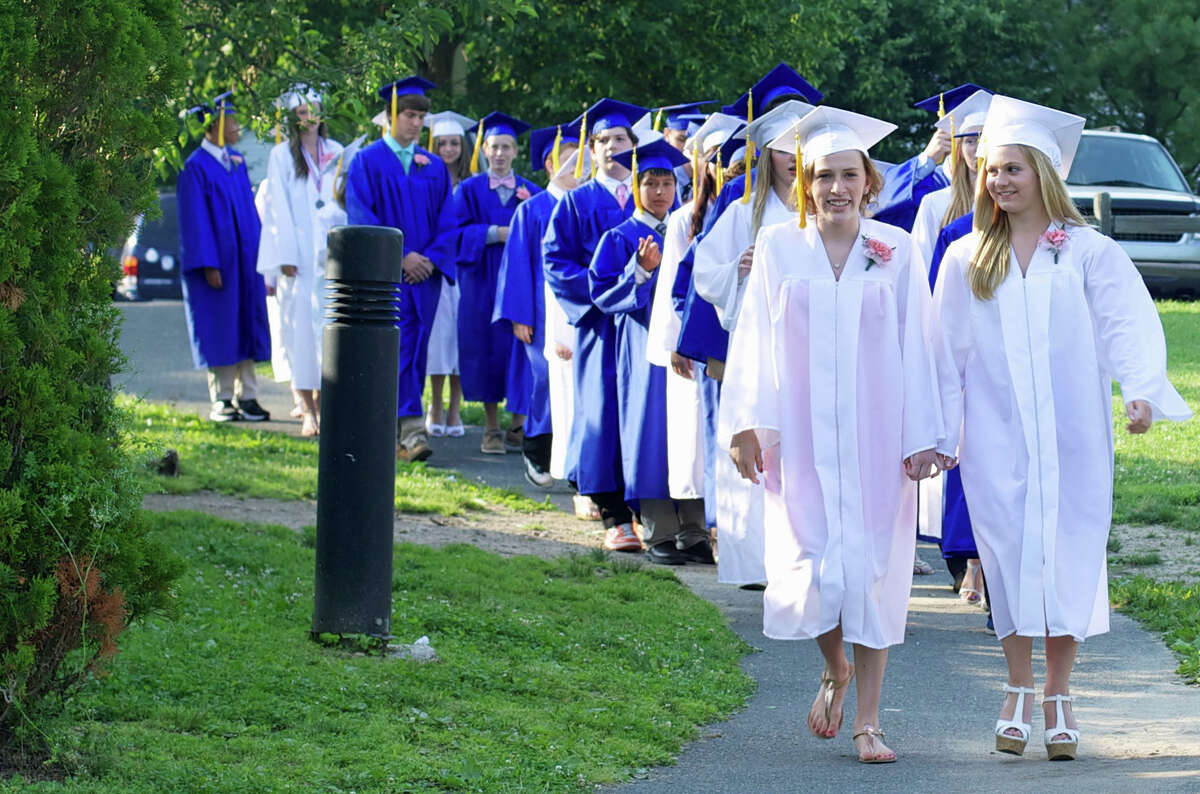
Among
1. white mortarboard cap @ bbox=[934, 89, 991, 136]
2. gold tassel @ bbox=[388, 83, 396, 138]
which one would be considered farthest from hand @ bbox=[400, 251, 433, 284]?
white mortarboard cap @ bbox=[934, 89, 991, 136]

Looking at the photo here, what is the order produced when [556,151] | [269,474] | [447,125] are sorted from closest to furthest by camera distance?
[269,474] < [556,151] < [447,125]

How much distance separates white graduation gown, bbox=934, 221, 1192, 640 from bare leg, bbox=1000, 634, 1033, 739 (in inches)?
1.7

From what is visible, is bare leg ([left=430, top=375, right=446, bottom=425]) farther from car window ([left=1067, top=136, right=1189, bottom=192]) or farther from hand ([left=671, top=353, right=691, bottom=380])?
car window ([left=1067, top=136, right=1189, bottom=192])

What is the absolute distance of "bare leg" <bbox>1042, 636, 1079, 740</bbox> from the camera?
5352mm

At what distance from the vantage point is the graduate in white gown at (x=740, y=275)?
720 cm

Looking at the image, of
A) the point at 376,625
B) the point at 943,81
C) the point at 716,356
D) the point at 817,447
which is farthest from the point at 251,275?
the point at 943,81

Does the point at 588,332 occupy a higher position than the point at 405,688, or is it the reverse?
the point at 588,332

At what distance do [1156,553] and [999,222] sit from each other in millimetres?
3690

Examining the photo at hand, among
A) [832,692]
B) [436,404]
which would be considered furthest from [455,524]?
[832,692]

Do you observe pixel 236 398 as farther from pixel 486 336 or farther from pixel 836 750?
pixel 836 750

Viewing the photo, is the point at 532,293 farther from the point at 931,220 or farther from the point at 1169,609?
the point at 1169,609

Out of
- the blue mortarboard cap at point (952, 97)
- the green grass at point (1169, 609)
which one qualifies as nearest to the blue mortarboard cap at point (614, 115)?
the blue mortarboard cap at point (952, 97)

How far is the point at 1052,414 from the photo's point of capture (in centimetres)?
→ 544

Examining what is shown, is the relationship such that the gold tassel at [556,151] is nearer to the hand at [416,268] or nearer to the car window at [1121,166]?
the hand at [416,268]
